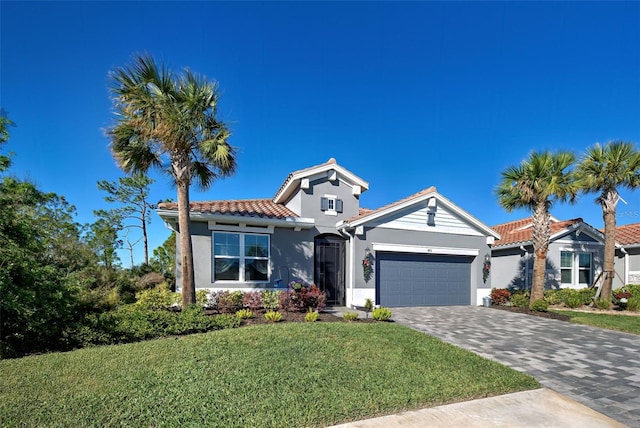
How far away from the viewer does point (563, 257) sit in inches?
692

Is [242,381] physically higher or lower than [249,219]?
lower

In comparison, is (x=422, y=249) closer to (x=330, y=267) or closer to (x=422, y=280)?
(x=422, y=280)

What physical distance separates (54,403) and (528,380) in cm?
674

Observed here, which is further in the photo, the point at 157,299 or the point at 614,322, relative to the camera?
the point at 614,322

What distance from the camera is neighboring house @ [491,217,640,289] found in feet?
56.5

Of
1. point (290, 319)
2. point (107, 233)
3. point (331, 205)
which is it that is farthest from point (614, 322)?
point (107, 233)

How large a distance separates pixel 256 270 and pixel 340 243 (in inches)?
150

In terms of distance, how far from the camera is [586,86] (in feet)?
41.4

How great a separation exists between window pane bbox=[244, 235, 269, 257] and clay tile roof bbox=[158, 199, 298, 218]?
984 millimetres

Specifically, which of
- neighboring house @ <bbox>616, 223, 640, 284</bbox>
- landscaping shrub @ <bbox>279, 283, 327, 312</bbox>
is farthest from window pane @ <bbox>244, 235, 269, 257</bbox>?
neighboring house @ <bbox>616, 223, 640, 284</bbox>

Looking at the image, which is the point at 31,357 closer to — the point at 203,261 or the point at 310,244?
the point at 203,261

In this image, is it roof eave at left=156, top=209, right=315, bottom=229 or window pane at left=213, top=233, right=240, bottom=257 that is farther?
window pane at left=213, top=233, right=240, bottom=257

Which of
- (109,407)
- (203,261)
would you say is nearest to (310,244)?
(203,261)

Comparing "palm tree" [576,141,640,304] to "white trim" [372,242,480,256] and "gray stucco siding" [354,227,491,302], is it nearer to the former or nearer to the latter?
"gray stucco siding" [354,227,491,302]
